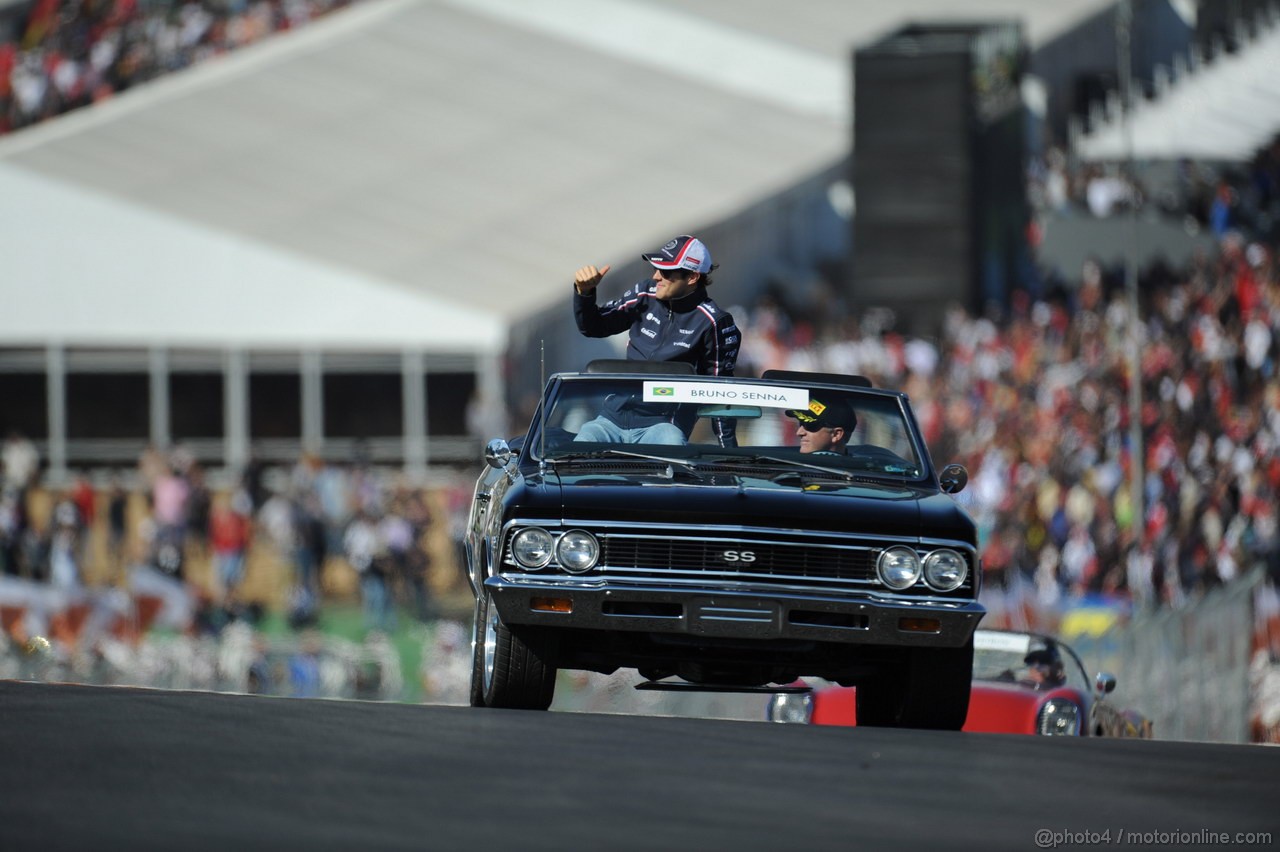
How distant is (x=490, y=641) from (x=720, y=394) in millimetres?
1397

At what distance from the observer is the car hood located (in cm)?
919

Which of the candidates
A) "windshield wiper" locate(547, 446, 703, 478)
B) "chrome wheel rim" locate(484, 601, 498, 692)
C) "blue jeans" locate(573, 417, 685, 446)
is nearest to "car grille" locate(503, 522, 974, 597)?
"chrome wheel rim" locate(484, 601, 498, 692)

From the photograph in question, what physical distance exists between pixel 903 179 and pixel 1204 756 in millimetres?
21565

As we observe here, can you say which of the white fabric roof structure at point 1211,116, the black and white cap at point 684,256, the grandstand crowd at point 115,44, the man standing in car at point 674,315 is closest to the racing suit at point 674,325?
the man standing in car at point 674,315

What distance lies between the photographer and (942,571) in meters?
9.32

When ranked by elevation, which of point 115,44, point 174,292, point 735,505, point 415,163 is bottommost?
point 735,505

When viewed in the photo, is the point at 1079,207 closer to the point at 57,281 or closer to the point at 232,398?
the point at 232,398

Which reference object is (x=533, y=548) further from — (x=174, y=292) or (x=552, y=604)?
(x=174, y=292)

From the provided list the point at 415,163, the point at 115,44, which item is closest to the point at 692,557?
the point at 415,163

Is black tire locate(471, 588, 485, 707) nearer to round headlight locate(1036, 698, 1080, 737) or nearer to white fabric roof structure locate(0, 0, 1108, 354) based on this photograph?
round headlight locate(1036, 698, 1080, 737)

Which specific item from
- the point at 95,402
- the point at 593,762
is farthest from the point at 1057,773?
the point at 95,402

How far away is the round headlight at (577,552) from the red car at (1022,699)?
267cm

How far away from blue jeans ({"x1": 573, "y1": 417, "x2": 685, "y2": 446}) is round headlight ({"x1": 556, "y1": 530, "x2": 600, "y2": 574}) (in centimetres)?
93

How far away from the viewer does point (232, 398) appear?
31.1 metres
